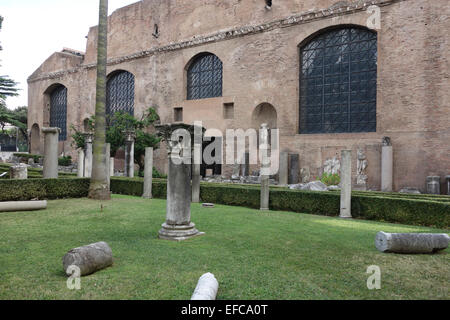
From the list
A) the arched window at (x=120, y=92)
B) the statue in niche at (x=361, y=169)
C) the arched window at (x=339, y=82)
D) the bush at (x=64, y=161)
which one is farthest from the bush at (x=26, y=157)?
the statue in niche at (x=361, y=169)

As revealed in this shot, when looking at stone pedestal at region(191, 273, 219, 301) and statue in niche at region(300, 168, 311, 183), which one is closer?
stone pedestal at region(191, 273, 219, 301)

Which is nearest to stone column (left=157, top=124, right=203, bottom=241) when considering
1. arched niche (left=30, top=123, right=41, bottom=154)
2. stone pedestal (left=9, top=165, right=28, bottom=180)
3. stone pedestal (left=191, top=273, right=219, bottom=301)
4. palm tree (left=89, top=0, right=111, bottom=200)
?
stone pedestal (left=191, top=273, right=219, bottom=301)

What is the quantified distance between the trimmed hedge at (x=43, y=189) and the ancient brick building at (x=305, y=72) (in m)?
9.43

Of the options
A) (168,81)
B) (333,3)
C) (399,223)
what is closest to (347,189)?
(399,223)

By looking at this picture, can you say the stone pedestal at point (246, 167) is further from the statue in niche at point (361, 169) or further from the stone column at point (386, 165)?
the stone column at point (386, 165)

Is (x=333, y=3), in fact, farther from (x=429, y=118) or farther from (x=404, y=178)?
(x=404, y=178)

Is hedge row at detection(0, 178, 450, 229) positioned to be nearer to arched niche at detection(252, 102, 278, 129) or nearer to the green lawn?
the green lawn

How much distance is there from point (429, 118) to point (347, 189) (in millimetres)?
7616

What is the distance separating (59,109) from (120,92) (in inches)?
347

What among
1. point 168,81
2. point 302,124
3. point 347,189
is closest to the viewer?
point 347,189

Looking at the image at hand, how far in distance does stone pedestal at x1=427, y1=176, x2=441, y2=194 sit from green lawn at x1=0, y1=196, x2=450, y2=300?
7.12 metres

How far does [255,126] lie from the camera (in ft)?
65.0

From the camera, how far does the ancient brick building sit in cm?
1469
